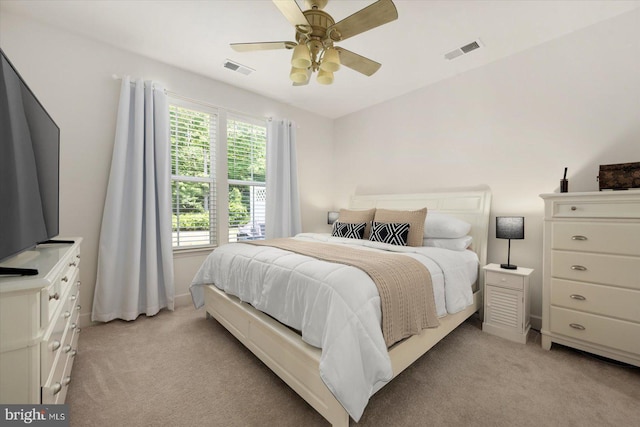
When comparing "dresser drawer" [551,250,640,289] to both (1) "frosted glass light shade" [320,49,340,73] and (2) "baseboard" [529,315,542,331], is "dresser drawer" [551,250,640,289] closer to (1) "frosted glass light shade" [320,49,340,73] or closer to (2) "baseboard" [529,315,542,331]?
(2) "baseboard" [529,315,542,331]

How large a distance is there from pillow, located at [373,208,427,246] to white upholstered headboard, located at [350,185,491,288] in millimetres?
591

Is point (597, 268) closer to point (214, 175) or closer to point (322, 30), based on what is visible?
point (322, 30)

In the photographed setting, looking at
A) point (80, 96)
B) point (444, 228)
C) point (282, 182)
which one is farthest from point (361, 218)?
point (80, 96)

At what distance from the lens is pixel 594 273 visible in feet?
6.45

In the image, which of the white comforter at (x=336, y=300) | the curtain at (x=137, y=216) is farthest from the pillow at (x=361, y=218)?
the curtain at (x=137, y=216)

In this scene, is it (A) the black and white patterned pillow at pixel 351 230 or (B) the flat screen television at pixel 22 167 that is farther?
(A) the black and white patterned pillow at pixel 351 230

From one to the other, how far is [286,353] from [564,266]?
221 centimetres

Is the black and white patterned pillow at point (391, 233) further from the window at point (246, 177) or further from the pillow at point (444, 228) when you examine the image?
the window at point (246, 177)

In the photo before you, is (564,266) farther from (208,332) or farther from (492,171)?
(208,332)

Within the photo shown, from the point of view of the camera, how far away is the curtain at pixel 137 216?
8.61 feet

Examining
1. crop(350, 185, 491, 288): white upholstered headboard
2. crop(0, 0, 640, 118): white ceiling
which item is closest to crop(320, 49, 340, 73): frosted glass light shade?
crop(0, 0, 640, 118): white ceiling

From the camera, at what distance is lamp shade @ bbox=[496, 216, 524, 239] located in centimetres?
245

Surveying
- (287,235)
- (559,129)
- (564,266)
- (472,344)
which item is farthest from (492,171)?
(287,235)

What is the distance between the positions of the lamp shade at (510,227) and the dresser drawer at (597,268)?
13.1 inches
